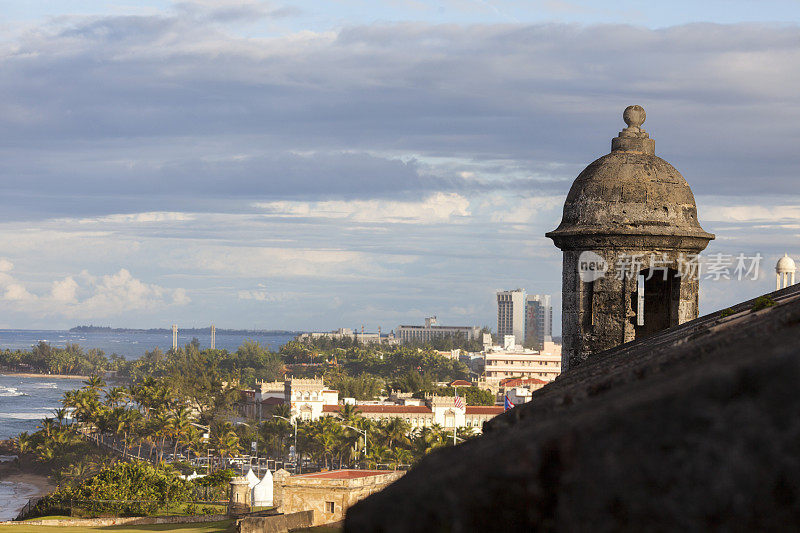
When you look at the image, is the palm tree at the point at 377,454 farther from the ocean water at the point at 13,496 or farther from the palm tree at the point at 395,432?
the ocean water at the point at 13,496

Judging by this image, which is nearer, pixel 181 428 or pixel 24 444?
pixel 181 428

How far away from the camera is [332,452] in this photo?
78188mm

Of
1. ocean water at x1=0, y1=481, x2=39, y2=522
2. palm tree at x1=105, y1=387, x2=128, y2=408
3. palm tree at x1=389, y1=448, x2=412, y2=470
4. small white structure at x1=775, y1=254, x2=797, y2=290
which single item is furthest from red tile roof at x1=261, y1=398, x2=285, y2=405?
small white structure at x1=775, y1=254, x2=797, y2=290

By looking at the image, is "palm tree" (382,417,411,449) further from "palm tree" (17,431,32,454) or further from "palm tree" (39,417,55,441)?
"palm tree" (17,431,32,454)

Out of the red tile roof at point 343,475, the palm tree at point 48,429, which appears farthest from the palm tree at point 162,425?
the red tile roof at point 343,475

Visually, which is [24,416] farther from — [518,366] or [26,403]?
[518,366]

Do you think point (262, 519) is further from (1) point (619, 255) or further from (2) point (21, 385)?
(2) point (21, 385)

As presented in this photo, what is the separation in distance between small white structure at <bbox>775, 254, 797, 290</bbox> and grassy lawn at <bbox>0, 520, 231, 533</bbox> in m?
25.3

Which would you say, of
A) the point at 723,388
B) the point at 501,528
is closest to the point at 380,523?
the point at 501,528

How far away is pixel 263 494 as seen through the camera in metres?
45.1

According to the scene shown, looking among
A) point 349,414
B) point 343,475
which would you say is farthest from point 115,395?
point 343,475

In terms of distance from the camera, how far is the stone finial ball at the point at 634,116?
38.4 ft

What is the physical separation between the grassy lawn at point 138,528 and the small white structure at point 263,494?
5.49 feet

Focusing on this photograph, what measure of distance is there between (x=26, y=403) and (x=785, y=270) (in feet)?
485
